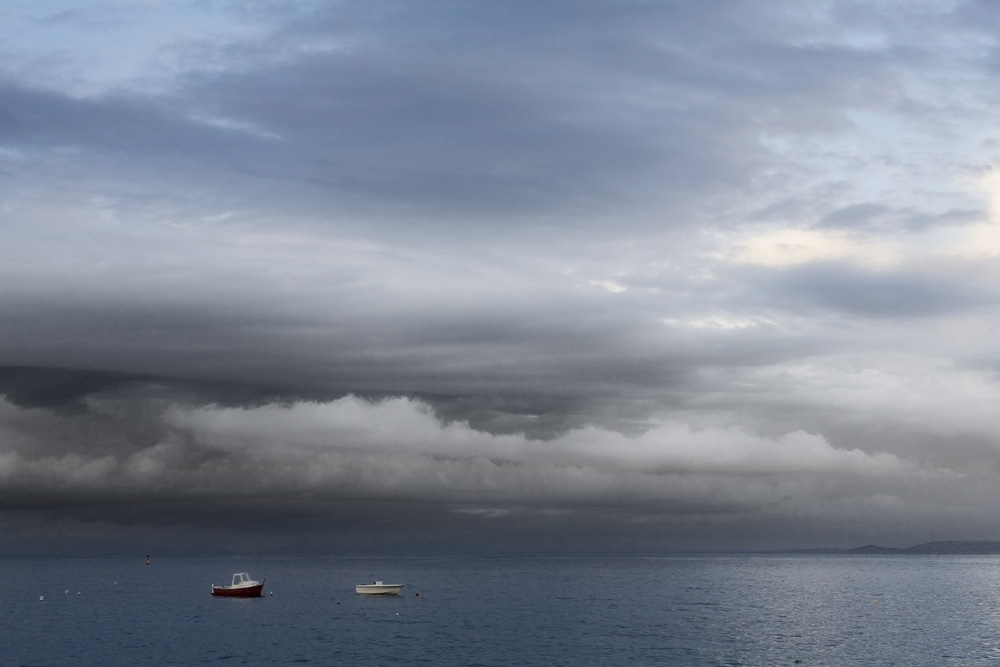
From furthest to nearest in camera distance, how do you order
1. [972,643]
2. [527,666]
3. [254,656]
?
[972,643], [254,656], [527,666]

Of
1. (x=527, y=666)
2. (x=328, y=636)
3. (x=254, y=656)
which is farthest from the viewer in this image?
(x=328, y=636)

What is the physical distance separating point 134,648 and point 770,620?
121 m

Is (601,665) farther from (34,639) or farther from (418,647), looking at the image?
(34,639)

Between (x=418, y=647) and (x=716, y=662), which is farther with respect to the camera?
(x=418, y=647)

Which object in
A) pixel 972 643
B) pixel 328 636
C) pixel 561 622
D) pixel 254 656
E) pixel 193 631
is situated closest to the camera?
pixel 254 656

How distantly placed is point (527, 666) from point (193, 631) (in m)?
80.7

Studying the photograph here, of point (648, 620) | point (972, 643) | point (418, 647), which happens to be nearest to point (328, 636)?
point (418, 647)

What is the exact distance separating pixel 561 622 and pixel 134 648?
265 ft

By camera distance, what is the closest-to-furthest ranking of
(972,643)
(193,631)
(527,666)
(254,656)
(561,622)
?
(527,666) → (254,656) → (972,643) → (193,631) → (561,622)

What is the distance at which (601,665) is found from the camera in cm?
13100

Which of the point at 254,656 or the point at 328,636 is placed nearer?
the point at 254,656

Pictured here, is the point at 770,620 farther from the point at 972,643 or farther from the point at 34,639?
the point at 34,639

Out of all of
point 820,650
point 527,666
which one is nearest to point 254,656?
point 527,666

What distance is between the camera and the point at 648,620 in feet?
643
